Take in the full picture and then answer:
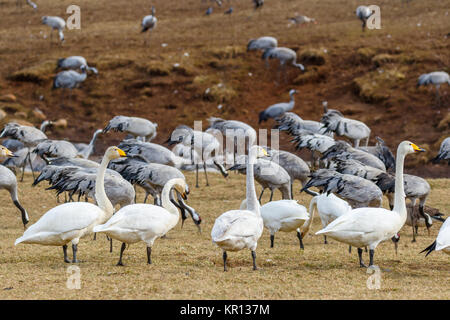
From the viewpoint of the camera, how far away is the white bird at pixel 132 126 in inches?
692

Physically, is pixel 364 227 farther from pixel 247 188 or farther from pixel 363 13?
pixel 363 13

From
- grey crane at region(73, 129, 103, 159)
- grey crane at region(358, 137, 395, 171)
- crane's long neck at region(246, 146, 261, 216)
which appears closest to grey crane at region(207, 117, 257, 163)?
grey crane at region(73, 129, 103, 159)

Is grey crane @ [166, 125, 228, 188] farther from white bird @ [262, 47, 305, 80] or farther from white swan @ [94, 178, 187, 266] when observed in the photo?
white bird @ [262, 47, 305, 80]

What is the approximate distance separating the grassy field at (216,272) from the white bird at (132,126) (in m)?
6.40

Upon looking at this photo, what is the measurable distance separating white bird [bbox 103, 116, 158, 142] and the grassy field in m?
6.40

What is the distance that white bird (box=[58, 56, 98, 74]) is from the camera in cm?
2733

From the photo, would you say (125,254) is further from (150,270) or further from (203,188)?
(203,188)

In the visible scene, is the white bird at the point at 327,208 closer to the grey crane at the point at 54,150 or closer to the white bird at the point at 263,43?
the grey crane at the point at 54,150

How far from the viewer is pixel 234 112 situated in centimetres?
2622

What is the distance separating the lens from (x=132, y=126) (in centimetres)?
1786

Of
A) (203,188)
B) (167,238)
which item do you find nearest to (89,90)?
(203,188)

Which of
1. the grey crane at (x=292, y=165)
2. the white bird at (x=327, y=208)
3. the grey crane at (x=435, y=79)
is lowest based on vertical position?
the grey crane at (x=292, y=165)

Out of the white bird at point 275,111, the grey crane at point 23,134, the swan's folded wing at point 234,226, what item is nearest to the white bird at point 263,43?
the white bird at point 275,111

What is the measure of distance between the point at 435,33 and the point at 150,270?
24.5 meters
